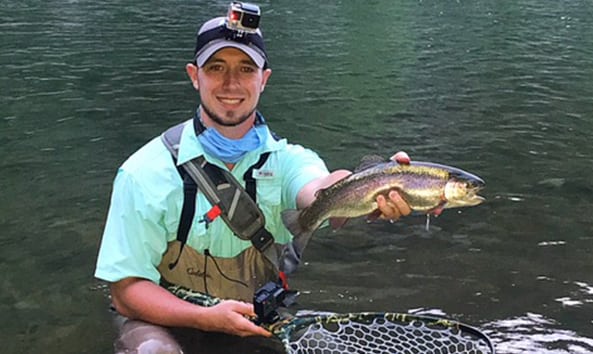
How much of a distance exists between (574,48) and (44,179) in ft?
66.3

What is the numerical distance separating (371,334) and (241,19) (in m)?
2.47

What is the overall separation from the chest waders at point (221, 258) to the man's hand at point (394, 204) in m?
1.06

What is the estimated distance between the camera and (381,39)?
92.1ft

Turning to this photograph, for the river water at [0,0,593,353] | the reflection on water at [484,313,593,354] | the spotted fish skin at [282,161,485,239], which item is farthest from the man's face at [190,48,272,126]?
the reflection on water at [484,313,593,354]

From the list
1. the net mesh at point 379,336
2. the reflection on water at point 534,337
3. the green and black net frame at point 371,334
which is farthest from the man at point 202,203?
the reflection on water at point 534,337

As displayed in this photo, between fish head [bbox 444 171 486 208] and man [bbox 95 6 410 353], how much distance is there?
40 cm

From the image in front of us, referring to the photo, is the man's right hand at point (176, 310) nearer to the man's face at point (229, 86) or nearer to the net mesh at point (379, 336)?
the net mesh at point (379, 336)

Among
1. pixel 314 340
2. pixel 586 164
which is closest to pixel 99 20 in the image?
pixel 586 164

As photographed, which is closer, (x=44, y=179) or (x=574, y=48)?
(x=44, y=179)

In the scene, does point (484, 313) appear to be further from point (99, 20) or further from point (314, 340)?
point (99, 20)

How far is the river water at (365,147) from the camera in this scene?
7469mm

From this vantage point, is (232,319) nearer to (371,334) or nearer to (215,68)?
(371,334)

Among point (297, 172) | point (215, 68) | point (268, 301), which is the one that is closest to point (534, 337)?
point (297, 172)

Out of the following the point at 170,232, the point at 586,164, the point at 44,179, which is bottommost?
the point at 44,179
